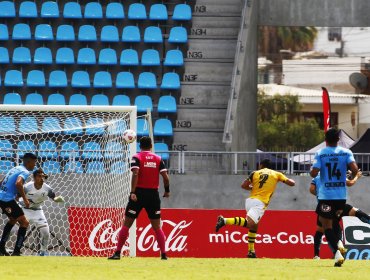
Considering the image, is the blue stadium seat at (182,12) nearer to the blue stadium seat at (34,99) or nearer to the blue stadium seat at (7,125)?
the blue stadium seat at (34,99)

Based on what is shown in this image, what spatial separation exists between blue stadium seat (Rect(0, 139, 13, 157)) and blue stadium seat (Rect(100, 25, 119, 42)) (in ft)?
17.5

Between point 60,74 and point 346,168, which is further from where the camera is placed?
point 60,74

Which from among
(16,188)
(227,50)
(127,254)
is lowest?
(127,254)

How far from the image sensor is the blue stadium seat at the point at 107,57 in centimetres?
2875

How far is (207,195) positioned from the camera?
25219 mm

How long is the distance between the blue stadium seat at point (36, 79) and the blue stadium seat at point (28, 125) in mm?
4614

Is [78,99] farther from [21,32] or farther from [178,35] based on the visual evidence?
[178,35]

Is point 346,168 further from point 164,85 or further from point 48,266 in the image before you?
point 164,85

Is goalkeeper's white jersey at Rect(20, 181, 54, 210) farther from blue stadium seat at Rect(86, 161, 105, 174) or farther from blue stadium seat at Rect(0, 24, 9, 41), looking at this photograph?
blue stadium seat at Rect(0, 24, 9, 41)

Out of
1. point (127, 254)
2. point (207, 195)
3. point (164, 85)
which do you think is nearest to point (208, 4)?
point (164, 85)

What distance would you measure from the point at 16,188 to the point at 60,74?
9.53 m

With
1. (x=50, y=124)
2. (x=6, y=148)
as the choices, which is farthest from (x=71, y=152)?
(x=6, y=148)

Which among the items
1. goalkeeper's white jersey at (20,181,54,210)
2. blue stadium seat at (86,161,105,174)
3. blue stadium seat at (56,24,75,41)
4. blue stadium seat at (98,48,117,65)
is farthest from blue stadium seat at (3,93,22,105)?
goalkeeper's white jersey at (20,181,54,210)

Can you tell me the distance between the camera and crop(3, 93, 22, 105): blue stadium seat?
27969 mm
